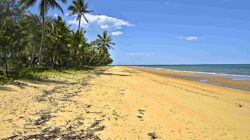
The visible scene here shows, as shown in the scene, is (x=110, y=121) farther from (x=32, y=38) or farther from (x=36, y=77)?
(x=32, y=38)

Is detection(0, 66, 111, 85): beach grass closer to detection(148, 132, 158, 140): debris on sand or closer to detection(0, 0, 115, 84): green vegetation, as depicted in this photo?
detection(0, 0, 115, 84): green vegetation

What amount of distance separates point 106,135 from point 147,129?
1.22m

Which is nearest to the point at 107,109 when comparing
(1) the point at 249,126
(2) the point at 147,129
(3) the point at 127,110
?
(3) the point at 127,110

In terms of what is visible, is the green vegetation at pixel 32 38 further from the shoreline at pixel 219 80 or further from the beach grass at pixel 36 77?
the shoreline at pixel 219 80

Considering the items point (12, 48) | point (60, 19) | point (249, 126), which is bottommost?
point (249, 126)

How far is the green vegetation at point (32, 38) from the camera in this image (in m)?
19.6

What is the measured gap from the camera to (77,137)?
6.61m

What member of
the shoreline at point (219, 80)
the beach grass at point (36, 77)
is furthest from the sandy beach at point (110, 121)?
the shoreline at point (219, 80)

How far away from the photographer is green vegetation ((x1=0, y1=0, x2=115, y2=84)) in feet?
64.2

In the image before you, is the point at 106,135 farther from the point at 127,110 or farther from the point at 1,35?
the point at 1,35

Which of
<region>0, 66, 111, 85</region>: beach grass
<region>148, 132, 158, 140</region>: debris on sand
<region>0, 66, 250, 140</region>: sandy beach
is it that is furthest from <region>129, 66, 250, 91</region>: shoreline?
<region>148, 132, 158, 140</region>: debris on sand

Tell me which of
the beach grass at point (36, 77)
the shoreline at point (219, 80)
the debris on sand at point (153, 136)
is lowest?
the shoreline at point (219, 80)

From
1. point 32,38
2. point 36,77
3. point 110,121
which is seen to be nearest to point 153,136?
point 110,121

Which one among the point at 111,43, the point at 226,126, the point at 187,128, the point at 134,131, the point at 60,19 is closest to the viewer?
the point at 134,131
